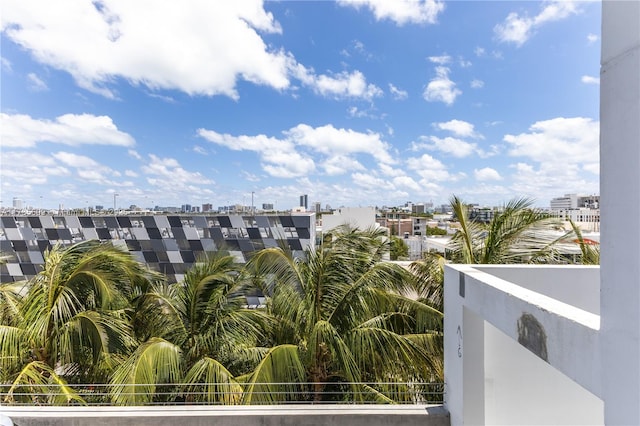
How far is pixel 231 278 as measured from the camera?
5301mm

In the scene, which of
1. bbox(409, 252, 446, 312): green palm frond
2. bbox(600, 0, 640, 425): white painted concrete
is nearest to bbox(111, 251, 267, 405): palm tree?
bbox(409, 252, 446, 312): green palm frond

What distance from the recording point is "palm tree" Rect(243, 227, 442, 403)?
161 inches

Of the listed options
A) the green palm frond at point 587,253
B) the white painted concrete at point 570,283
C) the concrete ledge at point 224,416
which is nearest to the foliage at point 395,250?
the white painted concrete at point 570,283

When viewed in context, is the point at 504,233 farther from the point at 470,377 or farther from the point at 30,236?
the point at 30,236

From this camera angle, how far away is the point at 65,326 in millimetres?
4348

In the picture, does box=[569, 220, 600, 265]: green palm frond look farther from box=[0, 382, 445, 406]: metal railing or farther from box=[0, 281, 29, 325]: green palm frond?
box=[0, 281, 29, 325]: green palm frond

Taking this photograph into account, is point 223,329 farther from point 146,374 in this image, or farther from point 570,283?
point 570,283

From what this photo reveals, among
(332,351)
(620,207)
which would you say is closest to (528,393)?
(332,351)

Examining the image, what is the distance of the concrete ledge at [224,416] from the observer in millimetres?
3281

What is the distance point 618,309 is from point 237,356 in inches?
181

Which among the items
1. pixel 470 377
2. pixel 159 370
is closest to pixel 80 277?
pixel 159 370

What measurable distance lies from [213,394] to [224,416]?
2.46ft

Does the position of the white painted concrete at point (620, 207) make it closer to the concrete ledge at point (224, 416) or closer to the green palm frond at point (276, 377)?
the concrete ledge at point (224, 416)

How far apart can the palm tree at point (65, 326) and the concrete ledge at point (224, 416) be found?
23.7 inches
